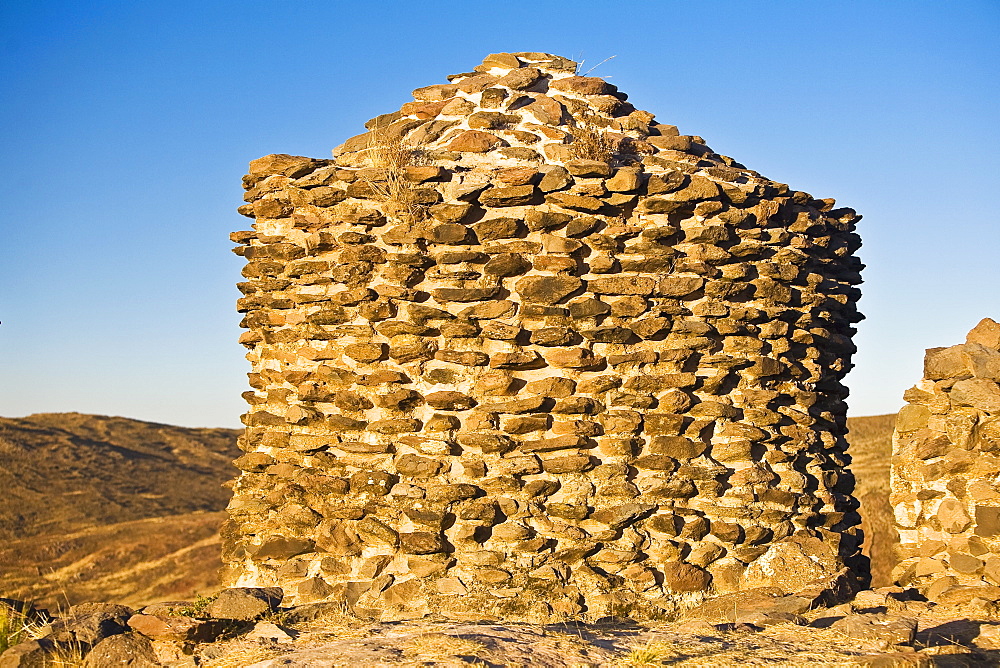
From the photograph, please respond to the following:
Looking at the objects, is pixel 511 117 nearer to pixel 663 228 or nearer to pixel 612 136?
pixel 612 136

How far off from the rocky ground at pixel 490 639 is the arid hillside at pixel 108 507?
477cm

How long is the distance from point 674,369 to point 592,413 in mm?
620

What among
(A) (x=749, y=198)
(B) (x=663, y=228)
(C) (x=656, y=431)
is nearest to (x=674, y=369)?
(C) (x=656, y=431)

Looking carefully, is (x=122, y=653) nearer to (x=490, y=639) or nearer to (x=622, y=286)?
(x=490, y=639)

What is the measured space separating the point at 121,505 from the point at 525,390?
22.7m

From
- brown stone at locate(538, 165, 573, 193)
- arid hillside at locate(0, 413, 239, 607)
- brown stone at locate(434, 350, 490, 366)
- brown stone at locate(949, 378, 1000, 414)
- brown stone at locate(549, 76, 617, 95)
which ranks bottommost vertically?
arid hillside at locate(0, 413, 239, 607)

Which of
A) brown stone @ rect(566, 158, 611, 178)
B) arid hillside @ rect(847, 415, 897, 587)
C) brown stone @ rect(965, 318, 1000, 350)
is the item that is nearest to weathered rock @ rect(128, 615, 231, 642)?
brown stone @ rect(566, 158, 611, 178)

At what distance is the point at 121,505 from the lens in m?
24.9

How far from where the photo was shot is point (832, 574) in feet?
18.5

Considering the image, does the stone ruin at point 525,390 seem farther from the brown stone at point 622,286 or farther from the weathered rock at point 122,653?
the weathered rock at point 122,653

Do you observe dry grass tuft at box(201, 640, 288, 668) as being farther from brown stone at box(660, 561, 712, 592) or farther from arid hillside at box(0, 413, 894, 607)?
arid hillside at box(0, 413, 894, 607)

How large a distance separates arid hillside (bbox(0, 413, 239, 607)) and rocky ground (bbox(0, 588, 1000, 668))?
477 centimetres

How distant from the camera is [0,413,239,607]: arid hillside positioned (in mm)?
15844

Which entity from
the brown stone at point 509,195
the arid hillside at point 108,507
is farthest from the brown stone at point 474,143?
the arid hillside at point 108,507
